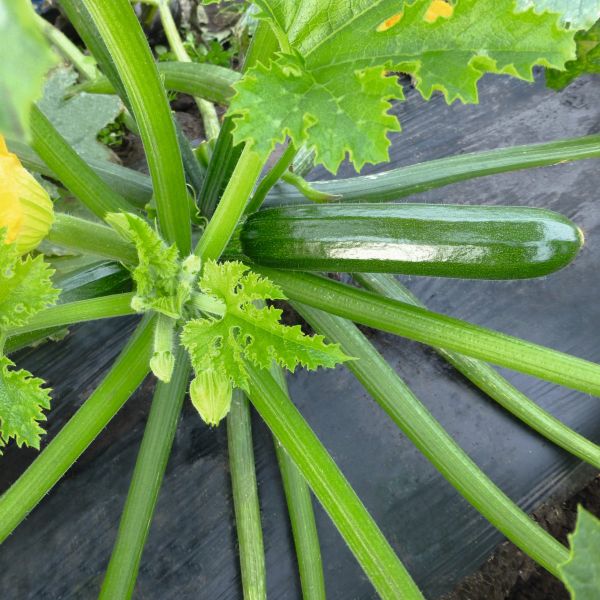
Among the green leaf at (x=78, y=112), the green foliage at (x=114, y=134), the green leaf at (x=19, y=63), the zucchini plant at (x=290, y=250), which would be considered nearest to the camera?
the green leaf at (x=19, y=63)

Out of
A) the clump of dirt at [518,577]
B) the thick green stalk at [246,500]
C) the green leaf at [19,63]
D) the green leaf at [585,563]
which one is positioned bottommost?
the clump of dirt at [518,577]

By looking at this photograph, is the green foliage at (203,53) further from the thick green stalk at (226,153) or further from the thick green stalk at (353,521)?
the thick green stalk at (353,521)

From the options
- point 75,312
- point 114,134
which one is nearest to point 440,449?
point 75,312

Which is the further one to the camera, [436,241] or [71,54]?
[71,54]

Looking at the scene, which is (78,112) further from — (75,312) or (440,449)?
(440,449)

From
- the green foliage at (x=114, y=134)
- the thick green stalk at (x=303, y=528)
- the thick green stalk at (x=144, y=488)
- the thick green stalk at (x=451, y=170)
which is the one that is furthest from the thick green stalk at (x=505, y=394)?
the green foliage at (x=114, y=134)

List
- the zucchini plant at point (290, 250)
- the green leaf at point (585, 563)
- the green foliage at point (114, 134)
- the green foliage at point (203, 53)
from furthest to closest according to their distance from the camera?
the green foliage at point (203, 53) → the green foliage at point (114, 134) → the zucchini plant at point (290, 250) → the green leaf at point (585, 563)
